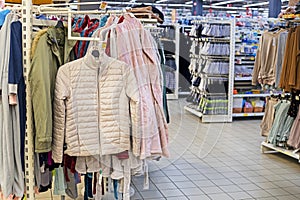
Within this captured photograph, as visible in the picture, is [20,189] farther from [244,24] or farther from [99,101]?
[244,24]

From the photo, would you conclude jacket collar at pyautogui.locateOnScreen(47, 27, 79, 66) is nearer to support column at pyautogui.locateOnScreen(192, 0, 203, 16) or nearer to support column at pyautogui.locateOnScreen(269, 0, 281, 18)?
support column at pyautogui.locateOnScreen(269, 0, 281, 18)

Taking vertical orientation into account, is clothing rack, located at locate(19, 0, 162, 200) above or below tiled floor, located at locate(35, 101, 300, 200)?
above

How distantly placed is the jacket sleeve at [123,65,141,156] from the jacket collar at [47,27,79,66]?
1.59 ft

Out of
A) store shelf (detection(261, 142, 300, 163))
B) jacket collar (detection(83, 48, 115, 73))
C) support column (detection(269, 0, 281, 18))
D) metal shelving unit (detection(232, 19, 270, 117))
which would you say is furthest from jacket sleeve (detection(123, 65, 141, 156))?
support column (detection(269, 0, 281, 18))

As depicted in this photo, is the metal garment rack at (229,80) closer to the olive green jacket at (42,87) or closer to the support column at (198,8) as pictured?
the olive green jacket at (42,87)

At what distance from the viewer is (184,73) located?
8.78m

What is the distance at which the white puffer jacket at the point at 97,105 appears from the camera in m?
2.47

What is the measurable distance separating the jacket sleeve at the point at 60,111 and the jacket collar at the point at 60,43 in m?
0.19

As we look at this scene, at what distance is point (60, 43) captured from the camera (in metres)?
2.73

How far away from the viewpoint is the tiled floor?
3807 mm

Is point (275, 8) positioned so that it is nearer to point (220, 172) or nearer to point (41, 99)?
point (220, 172)

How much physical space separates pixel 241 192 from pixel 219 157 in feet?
3.90

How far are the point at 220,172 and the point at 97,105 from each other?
2378 mm

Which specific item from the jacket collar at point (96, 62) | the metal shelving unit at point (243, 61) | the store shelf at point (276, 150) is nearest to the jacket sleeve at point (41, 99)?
the jacket collar at point (96, 62)
